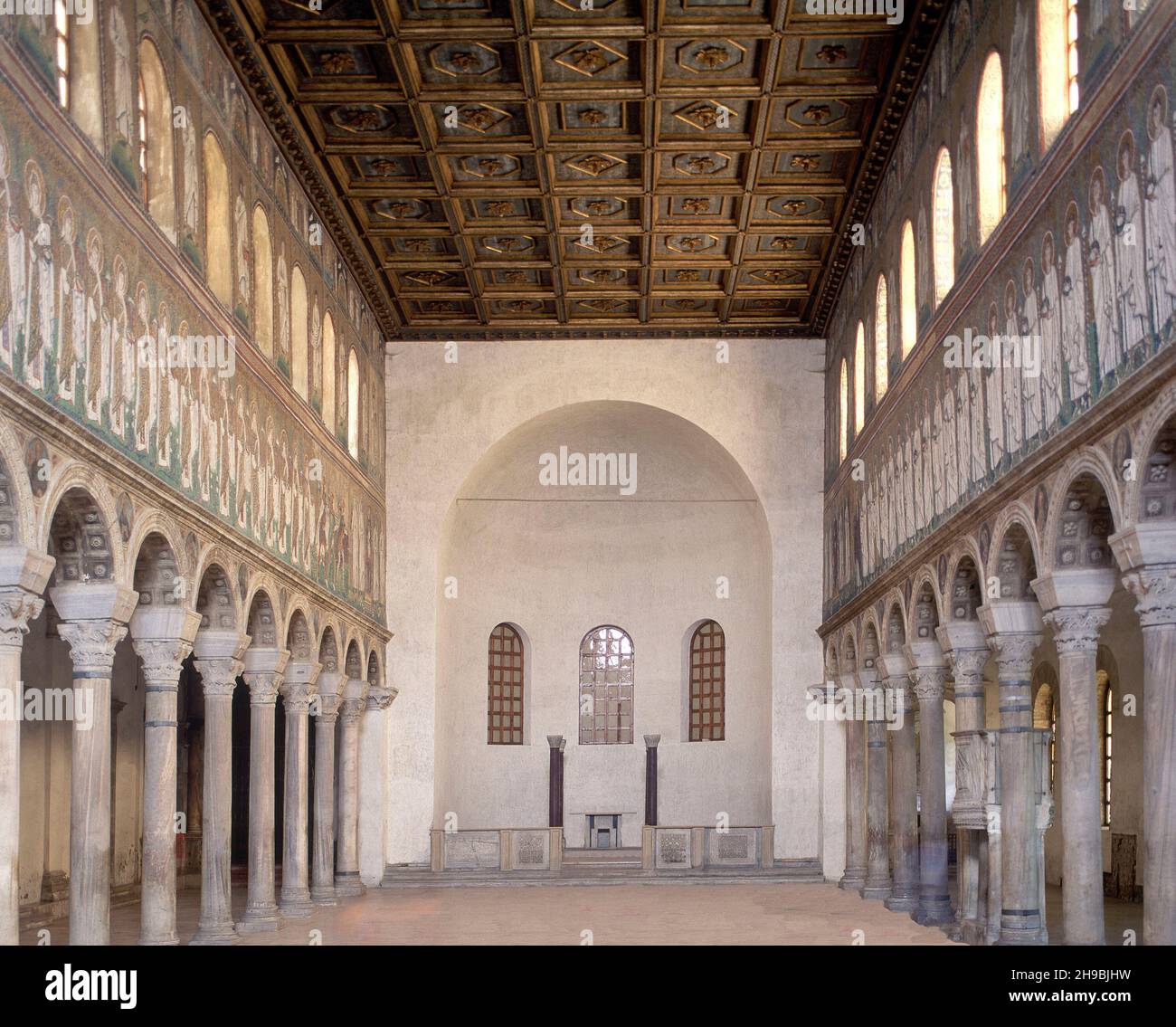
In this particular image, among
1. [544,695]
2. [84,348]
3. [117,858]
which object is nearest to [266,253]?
[84,348]

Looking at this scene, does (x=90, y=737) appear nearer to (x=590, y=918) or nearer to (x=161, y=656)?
(x=161, y=656)

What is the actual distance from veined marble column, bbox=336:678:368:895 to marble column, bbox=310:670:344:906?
5.58 feet

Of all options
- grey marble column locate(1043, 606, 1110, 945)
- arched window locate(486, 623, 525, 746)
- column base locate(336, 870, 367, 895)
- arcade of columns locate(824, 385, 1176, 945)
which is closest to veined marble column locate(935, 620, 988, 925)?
arcade of columns locate(824, 385, 1176, 945)

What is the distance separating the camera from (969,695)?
20766mm

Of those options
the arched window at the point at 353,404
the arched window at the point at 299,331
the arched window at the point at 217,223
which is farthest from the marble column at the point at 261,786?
the arched window at the point at 353,404

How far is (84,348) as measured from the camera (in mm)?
14906

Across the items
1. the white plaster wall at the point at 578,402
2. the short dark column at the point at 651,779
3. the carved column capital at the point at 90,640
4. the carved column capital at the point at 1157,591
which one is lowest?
the short dark column at the point at 651,779

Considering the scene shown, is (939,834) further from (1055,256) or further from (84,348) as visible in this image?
(84,348)

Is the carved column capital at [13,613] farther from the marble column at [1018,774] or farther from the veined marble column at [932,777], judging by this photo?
the veined marble column at [932,777]

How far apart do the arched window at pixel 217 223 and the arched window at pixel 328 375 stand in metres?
7.02

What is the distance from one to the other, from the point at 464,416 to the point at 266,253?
41.0 ft

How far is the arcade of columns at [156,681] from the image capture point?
520 inches

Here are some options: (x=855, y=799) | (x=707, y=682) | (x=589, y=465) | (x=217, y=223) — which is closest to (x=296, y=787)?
(x=217, y=223)

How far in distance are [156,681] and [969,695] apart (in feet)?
34.0
